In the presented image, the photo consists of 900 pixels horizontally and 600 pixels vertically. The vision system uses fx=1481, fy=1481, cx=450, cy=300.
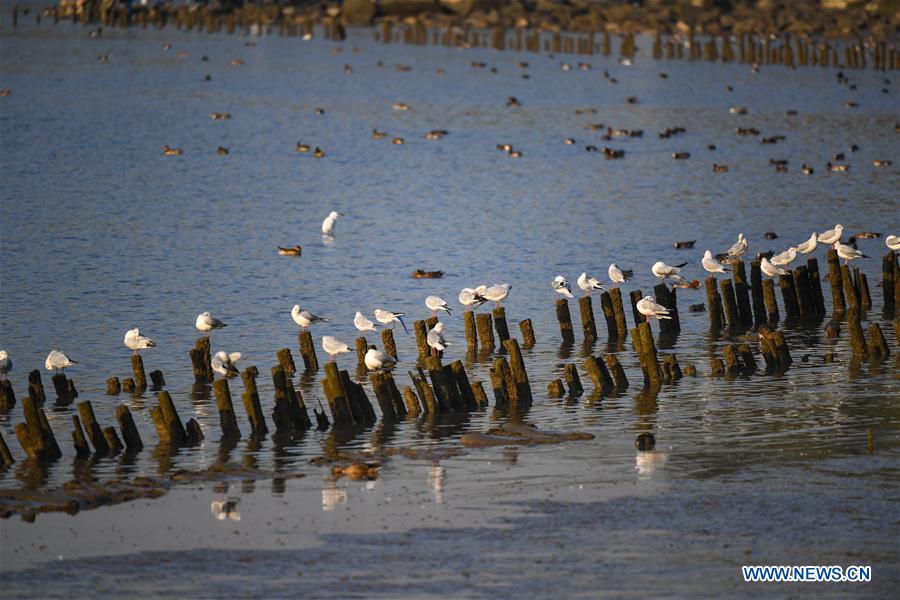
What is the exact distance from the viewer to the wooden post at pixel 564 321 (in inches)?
974

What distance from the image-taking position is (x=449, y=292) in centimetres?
3036

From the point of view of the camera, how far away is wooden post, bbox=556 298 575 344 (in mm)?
24734

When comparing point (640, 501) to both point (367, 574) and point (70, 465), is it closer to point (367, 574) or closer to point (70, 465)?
point (367, 574)

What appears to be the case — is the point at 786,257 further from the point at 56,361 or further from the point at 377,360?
the point at 56,361

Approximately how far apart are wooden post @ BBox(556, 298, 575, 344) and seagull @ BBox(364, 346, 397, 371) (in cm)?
446

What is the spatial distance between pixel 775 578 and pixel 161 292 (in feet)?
63.8

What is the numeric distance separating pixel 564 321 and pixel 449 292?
19.0ft

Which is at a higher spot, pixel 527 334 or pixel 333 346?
pixel 333 346

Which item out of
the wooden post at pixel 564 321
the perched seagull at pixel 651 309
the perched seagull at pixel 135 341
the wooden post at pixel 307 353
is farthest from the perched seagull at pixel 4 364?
the perched seagull at pixel 651 309

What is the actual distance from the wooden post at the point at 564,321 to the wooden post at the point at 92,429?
9.39m

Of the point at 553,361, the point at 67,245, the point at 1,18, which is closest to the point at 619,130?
the point at 67,245

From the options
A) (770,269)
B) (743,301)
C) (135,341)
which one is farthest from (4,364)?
(770,269)

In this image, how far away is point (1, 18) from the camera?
401 ft

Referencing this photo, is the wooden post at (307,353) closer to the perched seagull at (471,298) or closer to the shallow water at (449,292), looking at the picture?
the shallow water at (449,292)
